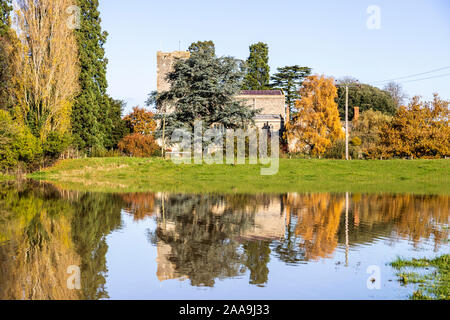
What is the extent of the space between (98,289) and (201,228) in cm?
564

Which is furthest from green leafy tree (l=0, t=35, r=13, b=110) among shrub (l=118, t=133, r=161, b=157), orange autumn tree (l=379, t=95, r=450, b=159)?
orange autumn tree (l=379, t=95, r=450, b=159)

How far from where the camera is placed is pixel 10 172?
106 feet

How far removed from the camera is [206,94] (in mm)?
40062

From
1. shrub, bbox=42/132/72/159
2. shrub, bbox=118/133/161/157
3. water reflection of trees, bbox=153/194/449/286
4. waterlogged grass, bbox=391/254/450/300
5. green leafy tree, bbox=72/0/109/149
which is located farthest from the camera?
shrub, bbox=118/133/161/157

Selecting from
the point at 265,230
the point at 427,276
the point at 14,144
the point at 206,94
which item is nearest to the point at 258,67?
the point at 206,94

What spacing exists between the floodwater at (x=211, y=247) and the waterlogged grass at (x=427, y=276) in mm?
231

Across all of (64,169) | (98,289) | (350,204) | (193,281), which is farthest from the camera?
(64,169)

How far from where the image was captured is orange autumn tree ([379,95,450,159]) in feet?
136

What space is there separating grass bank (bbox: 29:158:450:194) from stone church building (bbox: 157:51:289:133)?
19.9m

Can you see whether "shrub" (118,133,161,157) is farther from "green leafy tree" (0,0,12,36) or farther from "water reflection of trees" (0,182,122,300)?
"water reflection of trees" (0,182,122,300)

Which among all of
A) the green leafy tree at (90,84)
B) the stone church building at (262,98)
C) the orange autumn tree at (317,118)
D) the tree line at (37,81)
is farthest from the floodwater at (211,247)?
the stone church building at (262,98)

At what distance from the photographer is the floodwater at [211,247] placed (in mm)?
7238
